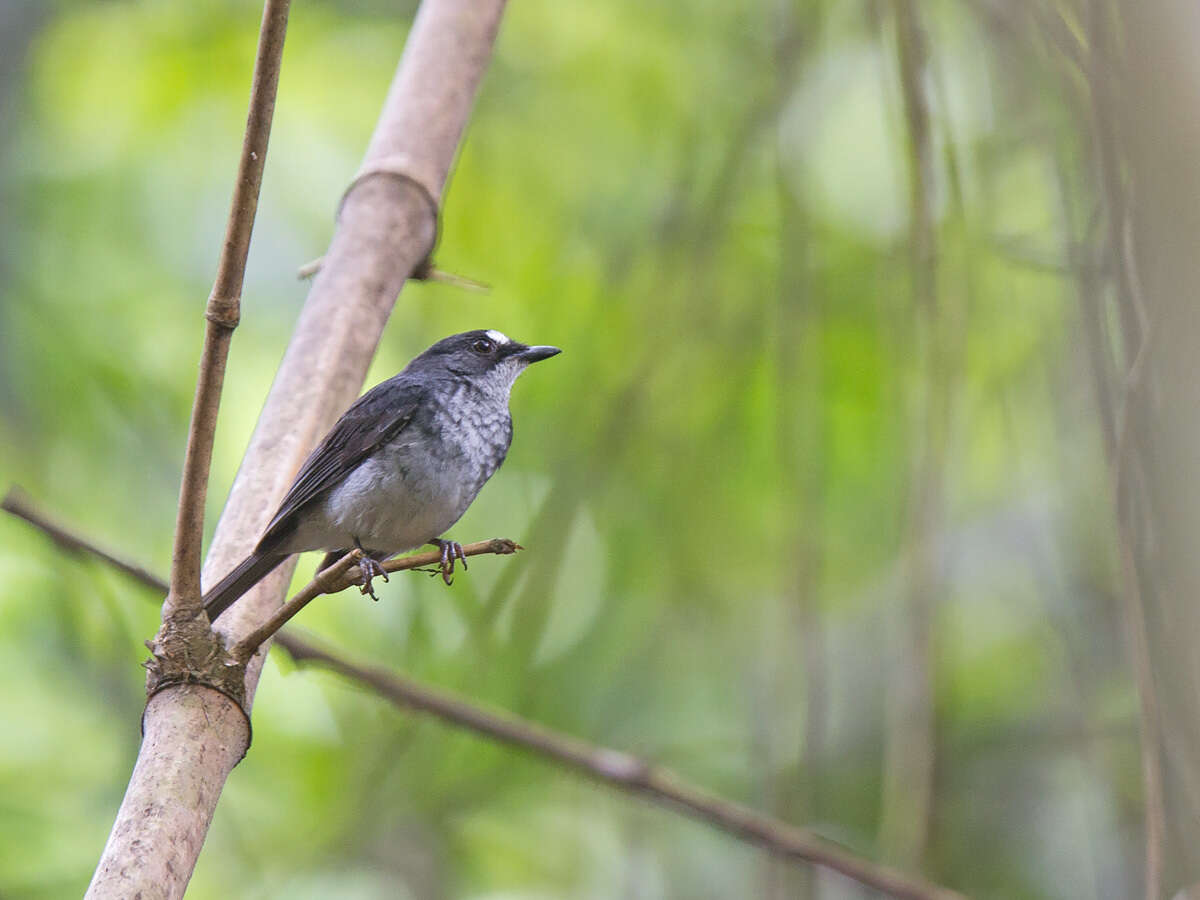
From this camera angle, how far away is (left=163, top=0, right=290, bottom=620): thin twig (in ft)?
5.71

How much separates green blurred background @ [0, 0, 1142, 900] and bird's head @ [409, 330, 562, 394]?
32cm

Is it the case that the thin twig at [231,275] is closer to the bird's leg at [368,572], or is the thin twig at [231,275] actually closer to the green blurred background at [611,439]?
the bird's leg at [368,572]

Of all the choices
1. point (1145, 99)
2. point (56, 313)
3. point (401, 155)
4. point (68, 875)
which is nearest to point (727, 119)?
point (401, 155)

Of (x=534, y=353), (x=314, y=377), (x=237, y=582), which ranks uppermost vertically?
(x=534, y=353)

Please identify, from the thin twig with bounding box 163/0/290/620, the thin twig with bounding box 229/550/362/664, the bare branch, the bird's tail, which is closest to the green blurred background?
the bare branch

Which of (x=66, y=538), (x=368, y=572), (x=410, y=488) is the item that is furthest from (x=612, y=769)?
(x=66, y=538)

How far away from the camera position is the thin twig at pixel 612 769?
251 centimetres

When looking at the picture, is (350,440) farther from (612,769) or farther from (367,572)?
(612,769)

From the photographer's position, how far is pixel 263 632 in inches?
76.3

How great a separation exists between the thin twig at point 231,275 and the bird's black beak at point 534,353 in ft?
6.14

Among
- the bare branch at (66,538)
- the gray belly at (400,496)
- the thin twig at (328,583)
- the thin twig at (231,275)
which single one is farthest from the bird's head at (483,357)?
the thin twig at (231,275)

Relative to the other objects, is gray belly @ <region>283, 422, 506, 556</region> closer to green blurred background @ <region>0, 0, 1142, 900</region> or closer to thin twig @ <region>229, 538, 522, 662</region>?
green blurred background @ <region>0, 0, 1142, 900</region>

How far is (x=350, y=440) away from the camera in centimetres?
311

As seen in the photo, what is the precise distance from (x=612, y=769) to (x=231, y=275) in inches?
57.4
